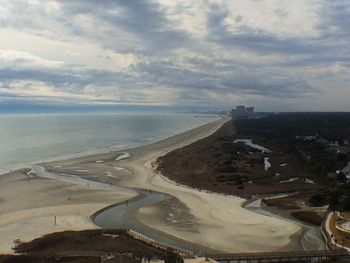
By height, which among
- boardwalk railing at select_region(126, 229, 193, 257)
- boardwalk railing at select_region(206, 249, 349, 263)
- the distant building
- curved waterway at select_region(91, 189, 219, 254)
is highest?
the distant building

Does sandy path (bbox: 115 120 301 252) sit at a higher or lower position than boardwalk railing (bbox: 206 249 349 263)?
lower

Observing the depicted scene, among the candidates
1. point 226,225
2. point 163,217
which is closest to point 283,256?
point 226,225

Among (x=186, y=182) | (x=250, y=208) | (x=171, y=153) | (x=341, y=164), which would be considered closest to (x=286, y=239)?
(x=250, y=208)

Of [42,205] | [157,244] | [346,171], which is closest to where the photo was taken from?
[157,244]

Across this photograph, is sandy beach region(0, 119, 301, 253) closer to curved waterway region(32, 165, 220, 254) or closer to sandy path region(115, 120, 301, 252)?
sandy path region(115, 120, 301, 252)

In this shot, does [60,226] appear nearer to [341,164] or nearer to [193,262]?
[193,262]

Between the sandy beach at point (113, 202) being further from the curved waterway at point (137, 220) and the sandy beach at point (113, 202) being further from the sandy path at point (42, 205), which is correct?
the curved waterway at point (137, 220)

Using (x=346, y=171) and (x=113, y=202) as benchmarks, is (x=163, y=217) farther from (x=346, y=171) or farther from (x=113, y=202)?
(x=346, y=171)

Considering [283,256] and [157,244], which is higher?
[283,256]

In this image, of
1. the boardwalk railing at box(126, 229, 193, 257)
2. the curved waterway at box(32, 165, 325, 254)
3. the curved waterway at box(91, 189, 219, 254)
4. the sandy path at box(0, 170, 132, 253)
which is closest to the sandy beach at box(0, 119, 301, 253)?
the sandy path at box(0, 170, 132, 253)
